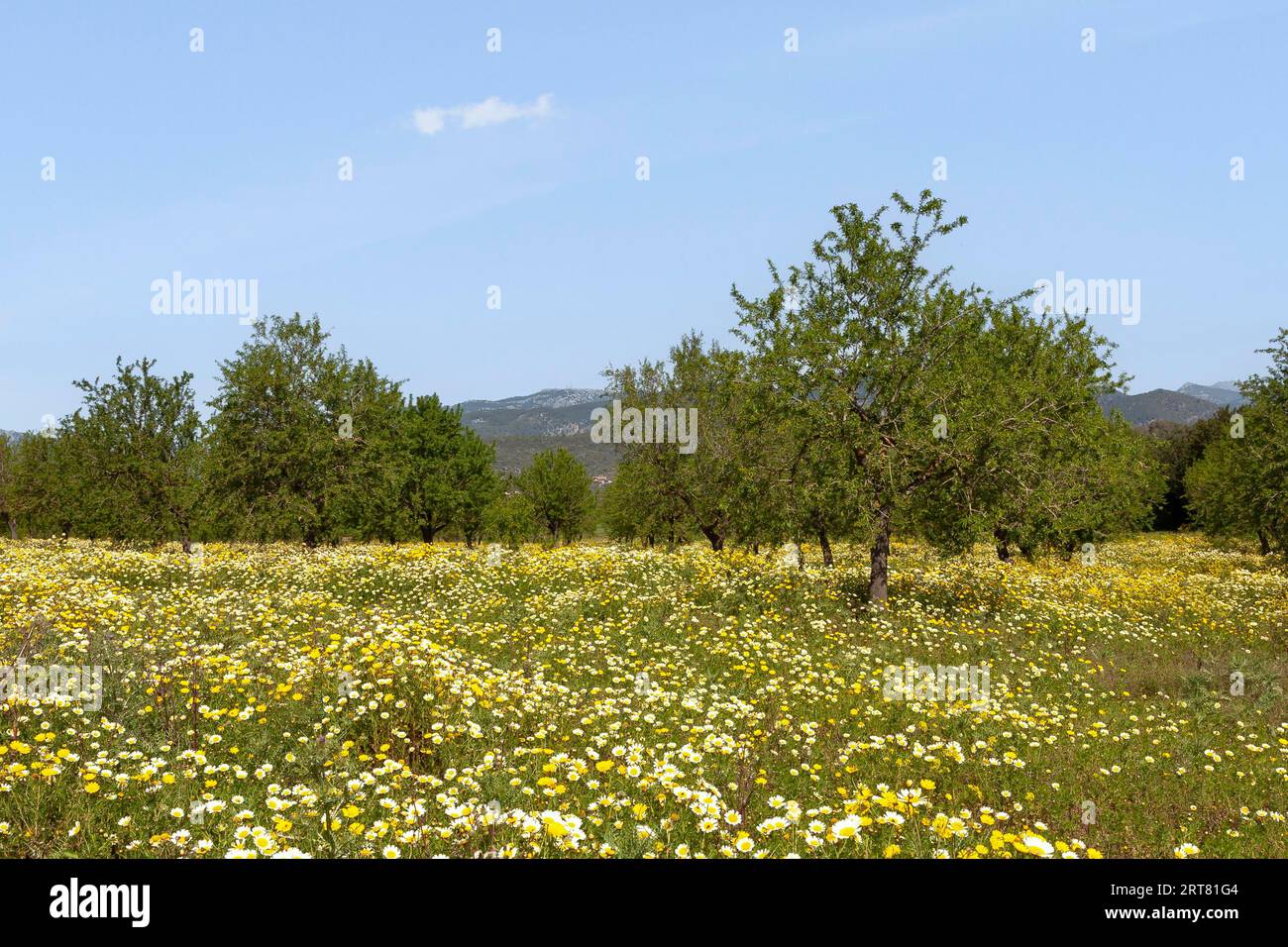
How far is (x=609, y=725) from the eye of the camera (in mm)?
8102

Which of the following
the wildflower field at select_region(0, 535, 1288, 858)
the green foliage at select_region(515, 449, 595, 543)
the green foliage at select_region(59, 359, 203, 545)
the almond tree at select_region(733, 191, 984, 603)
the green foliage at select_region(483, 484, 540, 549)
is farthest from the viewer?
the green foliage at select_region(515, 449, 595, 543)

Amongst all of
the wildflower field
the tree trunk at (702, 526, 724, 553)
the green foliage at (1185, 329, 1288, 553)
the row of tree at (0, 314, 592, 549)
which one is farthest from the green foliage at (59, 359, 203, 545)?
the green foliage at (1185, 329, 1288, 553)

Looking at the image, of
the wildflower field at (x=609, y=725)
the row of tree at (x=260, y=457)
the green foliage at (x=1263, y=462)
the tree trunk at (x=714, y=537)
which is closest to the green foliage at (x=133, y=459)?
the row of tree at (x=260, y=457)

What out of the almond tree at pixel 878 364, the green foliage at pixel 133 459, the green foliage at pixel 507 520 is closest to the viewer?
the almond tree at pixel 878 364

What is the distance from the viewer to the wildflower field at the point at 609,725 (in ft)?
17.7

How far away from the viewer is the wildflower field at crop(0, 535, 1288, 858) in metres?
5.39

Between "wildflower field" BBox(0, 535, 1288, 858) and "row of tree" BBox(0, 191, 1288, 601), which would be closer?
"wildflower field" BBox(0, 535, 1288, 858)

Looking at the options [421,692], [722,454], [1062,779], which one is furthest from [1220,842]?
[722,454]

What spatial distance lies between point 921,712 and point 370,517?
3345 cm

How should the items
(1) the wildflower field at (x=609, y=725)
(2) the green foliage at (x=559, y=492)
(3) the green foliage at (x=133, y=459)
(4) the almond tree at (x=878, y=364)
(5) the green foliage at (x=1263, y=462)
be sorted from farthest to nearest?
(2) the green foliage at (x=559, y=492) → (3) the green foliage at (x=133, y=459) → (5) the green foliage at (x=1263, y=462) → (4) the almond tree at (x=878, y=364) → (1) the wildflower field at (x=609, y=725)

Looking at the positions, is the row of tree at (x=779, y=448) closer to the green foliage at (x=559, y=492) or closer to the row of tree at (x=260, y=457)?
the row of tree at (x=260, y=457)

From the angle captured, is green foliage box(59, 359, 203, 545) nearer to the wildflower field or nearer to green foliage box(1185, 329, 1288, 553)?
the wildflower field

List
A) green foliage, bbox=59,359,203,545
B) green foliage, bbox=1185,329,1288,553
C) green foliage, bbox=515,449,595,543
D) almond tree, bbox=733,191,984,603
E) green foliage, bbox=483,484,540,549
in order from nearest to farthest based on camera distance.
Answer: almond tree, bbox=733,191,984,603 < green foliage, bbox=1185,329,1288,553 < green foliage, bbox=59,359,203,545 < green foliage, bbox=483,484,540,549 < green foliage, bbox=515,449,595,543

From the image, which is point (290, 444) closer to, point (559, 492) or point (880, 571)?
point (880, 571)
